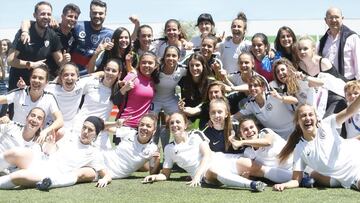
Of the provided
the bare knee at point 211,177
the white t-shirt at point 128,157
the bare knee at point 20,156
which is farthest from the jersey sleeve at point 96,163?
the bare knee at point 211,177

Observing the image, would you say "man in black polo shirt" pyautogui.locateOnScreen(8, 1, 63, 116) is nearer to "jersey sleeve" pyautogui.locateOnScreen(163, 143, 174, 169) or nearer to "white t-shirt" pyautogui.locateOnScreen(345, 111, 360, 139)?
"jersey sleeve" pyautogui.locateOnScreen(163, 143, 174, 169)

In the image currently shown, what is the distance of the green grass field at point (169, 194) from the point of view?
5398 millimetres

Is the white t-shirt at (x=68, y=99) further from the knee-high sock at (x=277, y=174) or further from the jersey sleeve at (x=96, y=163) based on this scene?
the knee-high sock at (x=277, y=174)

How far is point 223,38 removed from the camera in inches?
361

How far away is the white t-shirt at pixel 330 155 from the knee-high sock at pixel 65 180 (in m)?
2.77

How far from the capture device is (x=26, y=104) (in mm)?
7066

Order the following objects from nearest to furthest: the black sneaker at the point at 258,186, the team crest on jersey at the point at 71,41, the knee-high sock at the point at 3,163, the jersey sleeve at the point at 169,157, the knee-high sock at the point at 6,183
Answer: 1. the black sneaker at the point at 258,186
2. the knee-high sock at the point at 6,183
3. the knee-high sock at the point at 3,163
4. the jersey sleeve at the point at 169,157
5. the team crest on jersey at the point at 71,41

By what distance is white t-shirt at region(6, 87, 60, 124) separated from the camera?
278 inches

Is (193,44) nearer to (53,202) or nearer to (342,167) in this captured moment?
(342,167)

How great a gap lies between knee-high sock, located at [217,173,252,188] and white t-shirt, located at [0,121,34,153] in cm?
258

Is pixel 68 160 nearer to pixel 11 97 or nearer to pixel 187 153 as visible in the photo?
pixel 11 97

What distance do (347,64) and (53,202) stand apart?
5151 mm

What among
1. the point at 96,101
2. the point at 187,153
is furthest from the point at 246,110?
the point at 96,101

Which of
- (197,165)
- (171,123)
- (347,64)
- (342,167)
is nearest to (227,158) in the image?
(197,165)
